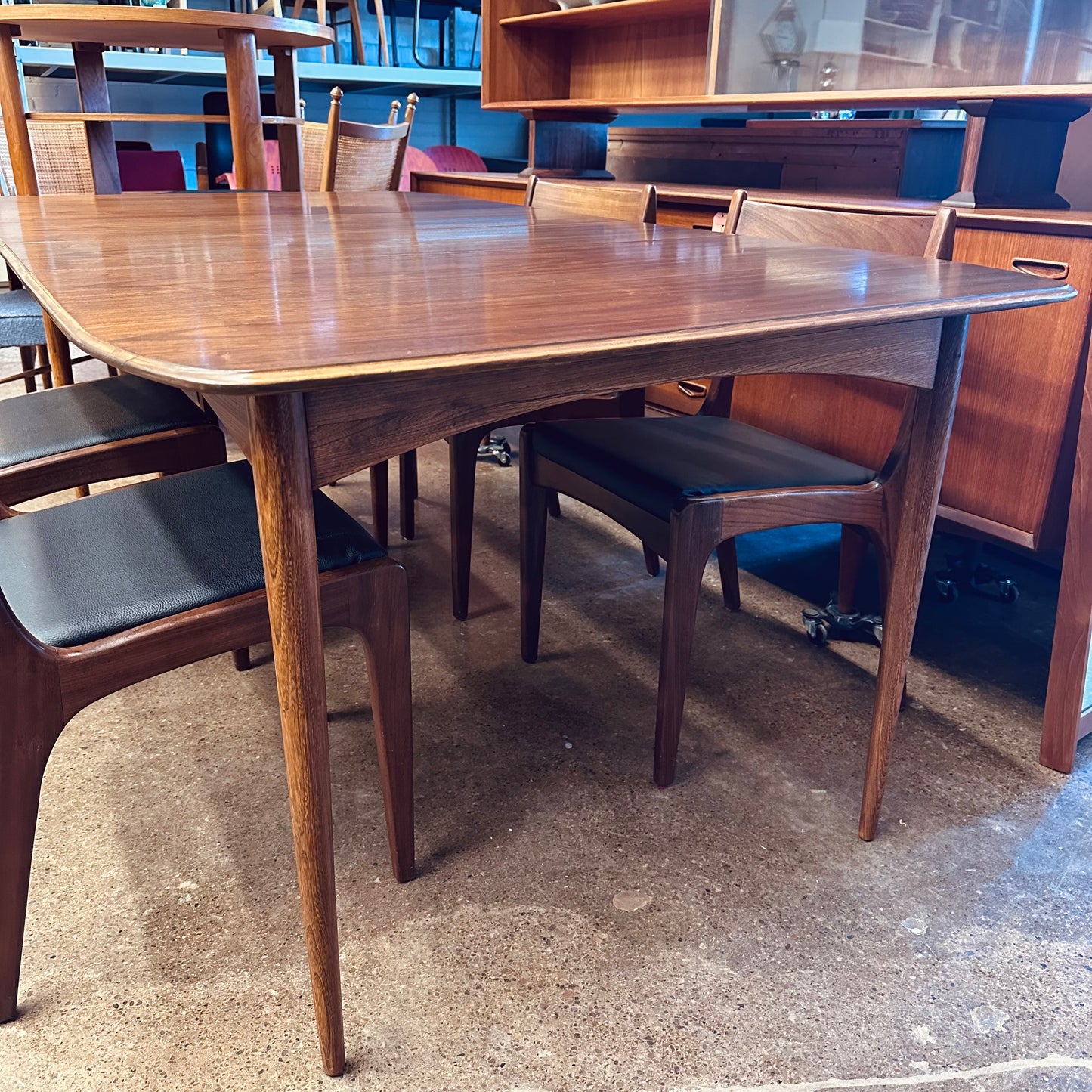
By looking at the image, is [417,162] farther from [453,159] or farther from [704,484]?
[704,484]

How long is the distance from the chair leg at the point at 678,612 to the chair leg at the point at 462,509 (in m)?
0.60

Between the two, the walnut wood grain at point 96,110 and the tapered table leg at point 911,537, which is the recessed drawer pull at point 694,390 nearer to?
the tapered table leg at point 911,537

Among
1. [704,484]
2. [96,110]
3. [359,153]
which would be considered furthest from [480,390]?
[96,110]

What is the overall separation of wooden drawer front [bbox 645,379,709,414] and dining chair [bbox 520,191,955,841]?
605mm

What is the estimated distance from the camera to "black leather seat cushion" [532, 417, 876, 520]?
4.38 feet

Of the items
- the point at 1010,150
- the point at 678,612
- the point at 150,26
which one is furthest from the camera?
the point at 150,26

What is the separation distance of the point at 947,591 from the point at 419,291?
4.87 feet

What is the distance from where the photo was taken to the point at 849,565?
1904 millimetres

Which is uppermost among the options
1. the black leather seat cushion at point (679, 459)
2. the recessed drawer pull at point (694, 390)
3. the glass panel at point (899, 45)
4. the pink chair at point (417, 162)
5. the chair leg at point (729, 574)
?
the glass panel at point (899, 45)

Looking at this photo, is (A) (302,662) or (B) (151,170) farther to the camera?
(B) (151,170)

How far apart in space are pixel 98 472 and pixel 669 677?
900 millimetres

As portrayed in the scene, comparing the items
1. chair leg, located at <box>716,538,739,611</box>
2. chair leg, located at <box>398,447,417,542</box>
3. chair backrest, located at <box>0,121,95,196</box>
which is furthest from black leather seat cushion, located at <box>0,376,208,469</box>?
chair backrest, located at <box>0,121,95,196</box>

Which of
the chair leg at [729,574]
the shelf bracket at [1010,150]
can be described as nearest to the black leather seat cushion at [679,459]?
the chair leg at [729,574]

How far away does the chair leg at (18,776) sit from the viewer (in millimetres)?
901
